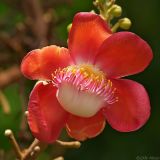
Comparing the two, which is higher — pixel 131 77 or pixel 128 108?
pixel 128 108

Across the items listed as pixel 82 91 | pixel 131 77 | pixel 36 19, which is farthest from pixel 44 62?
pixel 131 77

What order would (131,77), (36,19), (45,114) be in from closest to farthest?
1. (45,114)
2. (36,19)
3. (131,77)

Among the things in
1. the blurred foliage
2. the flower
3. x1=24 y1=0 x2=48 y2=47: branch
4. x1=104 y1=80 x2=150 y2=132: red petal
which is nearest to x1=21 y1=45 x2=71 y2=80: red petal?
the flower

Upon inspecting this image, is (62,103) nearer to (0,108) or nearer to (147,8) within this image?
(0,108)

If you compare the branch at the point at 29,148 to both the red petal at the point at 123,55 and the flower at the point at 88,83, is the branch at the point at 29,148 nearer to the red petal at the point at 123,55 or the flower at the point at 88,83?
the flower at the point at 88,83

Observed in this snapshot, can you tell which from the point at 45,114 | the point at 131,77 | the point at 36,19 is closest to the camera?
the point at 45,114

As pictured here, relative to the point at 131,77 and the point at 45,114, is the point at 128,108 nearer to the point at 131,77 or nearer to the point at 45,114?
the point at 45,114

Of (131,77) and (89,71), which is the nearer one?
(89,71)
